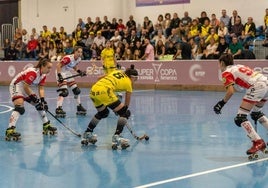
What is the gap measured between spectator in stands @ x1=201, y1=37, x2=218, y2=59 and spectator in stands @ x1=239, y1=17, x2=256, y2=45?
3.63ft

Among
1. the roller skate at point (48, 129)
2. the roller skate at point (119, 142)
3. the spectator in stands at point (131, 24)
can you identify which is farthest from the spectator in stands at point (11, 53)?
the roller skate at point (119, 142)

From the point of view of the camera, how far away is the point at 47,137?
11430 millimetres

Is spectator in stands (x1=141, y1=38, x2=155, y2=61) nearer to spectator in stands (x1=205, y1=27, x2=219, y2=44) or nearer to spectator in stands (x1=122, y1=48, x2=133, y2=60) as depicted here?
spectator in stands (x1=122, y1=48, x2=133, y2=60)

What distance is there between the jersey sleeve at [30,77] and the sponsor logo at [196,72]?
38.6 feet

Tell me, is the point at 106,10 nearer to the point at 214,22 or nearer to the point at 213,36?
the point at 214,22

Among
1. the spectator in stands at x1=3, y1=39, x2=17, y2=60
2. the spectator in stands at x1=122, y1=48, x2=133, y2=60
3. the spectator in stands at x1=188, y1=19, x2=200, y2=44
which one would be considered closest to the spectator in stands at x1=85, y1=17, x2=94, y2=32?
the spectator in stands at x1=3, y1=39, x2=17, y2=60

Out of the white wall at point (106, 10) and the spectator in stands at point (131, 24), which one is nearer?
the white wall at point (106, 10)

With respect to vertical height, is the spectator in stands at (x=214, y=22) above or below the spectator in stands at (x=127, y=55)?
above

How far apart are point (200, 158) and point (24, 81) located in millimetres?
3991

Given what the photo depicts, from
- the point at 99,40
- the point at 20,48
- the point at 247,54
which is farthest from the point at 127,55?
the point at 20,48

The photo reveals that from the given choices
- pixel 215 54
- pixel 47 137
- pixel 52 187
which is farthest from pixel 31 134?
pixel 215 54

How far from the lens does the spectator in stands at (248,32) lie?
22484 mm

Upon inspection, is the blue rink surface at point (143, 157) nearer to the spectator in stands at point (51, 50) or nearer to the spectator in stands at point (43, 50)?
the spectator in stands at point (51, 50)

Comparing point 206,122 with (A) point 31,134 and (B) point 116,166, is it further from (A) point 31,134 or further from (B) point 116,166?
(B) point 116,166
